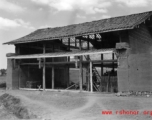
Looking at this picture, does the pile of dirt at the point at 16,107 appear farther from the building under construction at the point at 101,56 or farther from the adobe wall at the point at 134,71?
the adobe wall at the point at 134,71

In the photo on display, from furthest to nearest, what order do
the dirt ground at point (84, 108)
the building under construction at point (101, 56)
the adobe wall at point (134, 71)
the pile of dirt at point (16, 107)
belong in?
the building under construction at point (101, 56), the adobe wall at point (134, 71), the pile of dirt at point (16, 107), the dirt ground at point (84, 108)

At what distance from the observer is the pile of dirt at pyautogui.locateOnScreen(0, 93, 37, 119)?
463 inches

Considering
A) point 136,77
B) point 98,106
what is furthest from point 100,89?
point 98,106

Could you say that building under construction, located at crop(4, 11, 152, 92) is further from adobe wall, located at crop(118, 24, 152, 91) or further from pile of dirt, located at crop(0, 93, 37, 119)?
pile of dirt, located at crop(0, 93, 37, 119)

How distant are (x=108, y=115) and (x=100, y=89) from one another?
7751 millimetres

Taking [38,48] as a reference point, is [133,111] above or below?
below

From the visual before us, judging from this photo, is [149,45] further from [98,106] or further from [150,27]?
[98,106]

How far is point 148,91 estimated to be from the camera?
14.7 m

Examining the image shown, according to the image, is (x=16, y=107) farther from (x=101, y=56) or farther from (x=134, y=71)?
(x=101, y=56)

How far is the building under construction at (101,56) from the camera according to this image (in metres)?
14.8

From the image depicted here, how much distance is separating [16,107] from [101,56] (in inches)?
323

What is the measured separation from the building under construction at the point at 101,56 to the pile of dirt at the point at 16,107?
373 centimetres

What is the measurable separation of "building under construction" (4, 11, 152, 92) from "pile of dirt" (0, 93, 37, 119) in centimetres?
373

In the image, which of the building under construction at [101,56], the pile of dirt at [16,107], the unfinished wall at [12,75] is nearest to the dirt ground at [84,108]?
the pile of dirt at [16,107]
